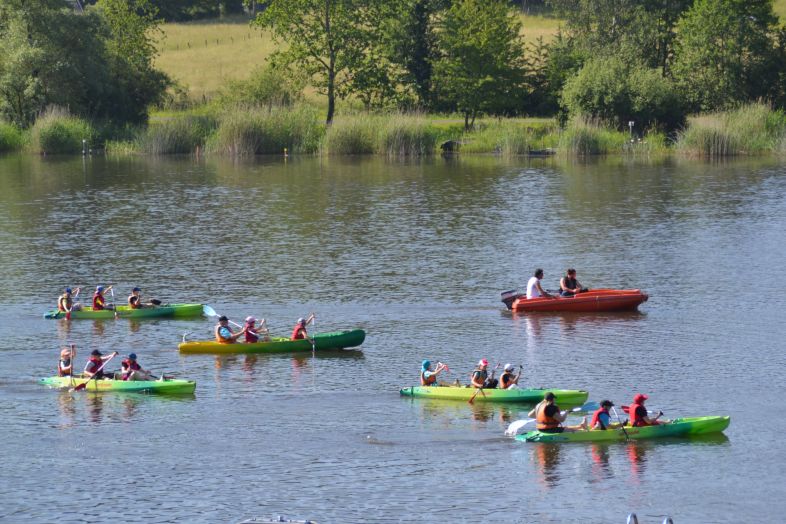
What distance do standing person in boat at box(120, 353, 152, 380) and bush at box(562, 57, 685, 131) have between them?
7102 centimetres

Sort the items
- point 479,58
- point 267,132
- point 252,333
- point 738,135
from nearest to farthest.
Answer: point 252,333 < point 738,135 < point 267,132 < point 479,58

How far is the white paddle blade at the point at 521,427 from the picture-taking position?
32.6m

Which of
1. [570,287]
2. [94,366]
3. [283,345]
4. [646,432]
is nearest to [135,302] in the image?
[283,345]

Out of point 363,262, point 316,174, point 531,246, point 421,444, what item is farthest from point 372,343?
point 316,174

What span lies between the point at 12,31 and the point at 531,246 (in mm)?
61473

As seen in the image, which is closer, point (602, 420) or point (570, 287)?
point (602, 420)

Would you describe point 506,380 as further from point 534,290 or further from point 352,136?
point 352,136

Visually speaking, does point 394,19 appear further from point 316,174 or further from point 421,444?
point 421,444

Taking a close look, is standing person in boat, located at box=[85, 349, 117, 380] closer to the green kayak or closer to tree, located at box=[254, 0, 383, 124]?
the green kayak

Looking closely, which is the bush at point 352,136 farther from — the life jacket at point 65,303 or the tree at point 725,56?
the life jacket at point 65,303

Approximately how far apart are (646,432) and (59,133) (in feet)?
275

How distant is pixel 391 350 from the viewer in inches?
1641

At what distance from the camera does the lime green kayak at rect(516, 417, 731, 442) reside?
32.2 metres

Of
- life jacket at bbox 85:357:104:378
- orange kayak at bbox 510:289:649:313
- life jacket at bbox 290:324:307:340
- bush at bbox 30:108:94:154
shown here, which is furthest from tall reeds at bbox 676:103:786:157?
life jacket at bbox 85:357:104:378
